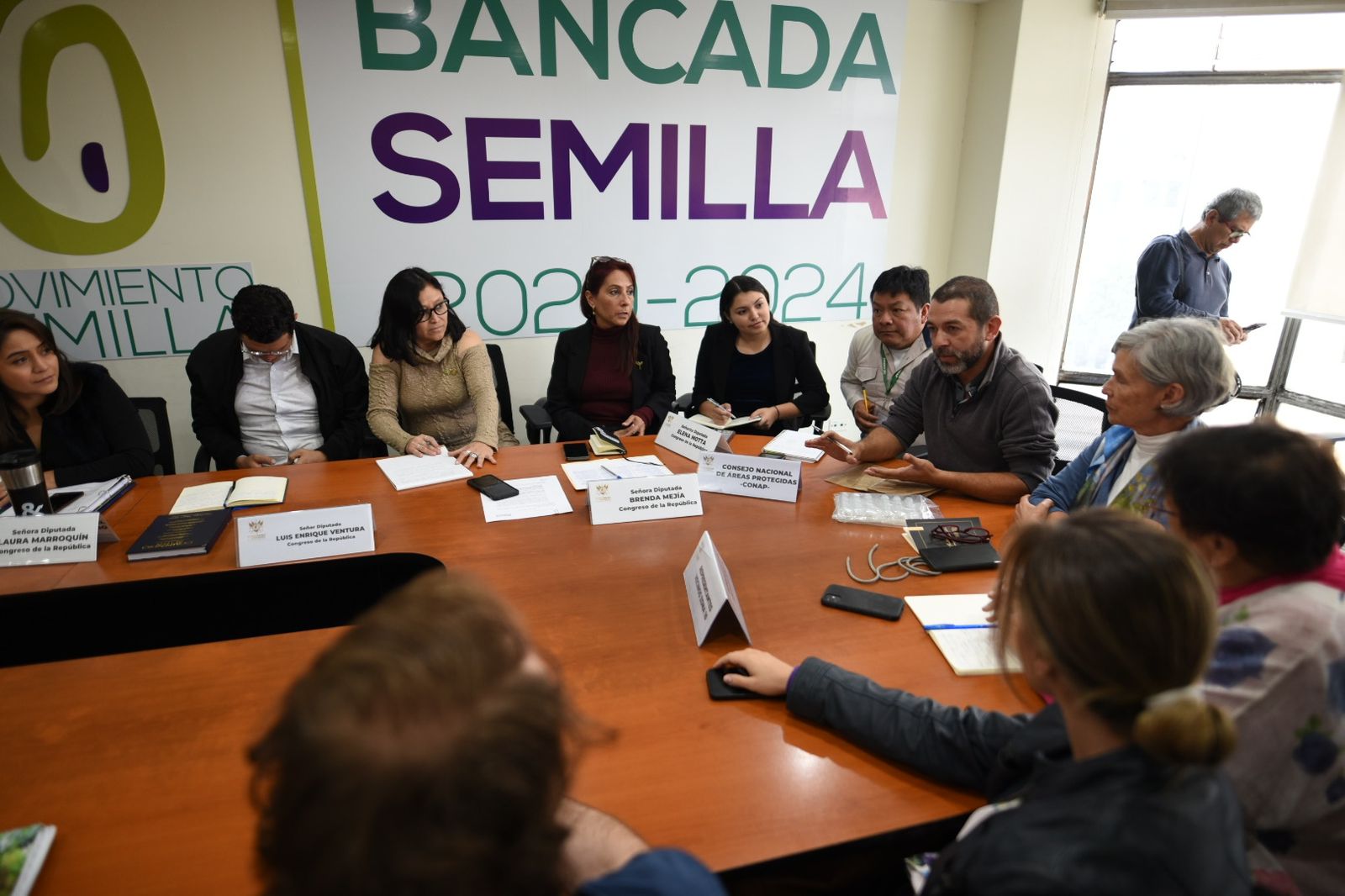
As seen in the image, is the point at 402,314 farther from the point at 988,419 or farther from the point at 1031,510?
the point at 1031,510

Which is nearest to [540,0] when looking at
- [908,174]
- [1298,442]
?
[908,174]

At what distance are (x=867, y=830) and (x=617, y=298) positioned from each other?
2.38 m

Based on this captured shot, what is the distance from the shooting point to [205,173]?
316cm

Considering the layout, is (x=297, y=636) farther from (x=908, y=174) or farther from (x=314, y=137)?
(x=908, y=174)

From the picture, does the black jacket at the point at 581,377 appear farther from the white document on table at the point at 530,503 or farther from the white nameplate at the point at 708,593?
the white nameplate at the point at 708,593

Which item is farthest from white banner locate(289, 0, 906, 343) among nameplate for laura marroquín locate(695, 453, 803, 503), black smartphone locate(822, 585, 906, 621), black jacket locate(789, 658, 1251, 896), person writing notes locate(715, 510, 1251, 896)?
black jacket locate(789, 658, 1251, 896)

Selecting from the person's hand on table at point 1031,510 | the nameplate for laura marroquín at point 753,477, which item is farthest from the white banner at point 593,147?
the person's hand on table at point 1031,510

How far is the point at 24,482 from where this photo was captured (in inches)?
71.0

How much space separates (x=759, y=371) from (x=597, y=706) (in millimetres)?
2223

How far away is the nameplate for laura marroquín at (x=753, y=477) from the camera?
2.06 metres

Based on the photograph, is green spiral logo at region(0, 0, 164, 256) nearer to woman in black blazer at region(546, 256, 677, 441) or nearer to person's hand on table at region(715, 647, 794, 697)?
woman in black blazer at region(546, 256, 677, 441)

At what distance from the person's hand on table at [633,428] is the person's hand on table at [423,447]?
0.75 metres

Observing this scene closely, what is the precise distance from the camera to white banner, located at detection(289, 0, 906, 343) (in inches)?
128

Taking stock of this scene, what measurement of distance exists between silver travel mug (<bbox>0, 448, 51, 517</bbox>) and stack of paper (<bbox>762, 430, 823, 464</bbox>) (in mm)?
2010
